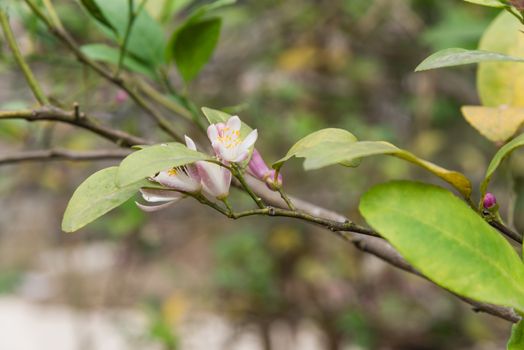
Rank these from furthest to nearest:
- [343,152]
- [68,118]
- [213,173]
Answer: [68,118] < [213,173] < [343,152]

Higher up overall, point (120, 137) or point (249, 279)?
point (120, 137)

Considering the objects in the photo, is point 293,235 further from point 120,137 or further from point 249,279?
point 120,137

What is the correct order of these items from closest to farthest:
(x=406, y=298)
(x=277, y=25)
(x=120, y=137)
A: (x=120, y=137) → (x=277, y=25) → (x=406, y=298)

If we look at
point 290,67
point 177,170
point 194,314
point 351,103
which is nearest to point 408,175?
point 351,103

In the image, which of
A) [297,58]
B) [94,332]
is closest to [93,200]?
[297,58]

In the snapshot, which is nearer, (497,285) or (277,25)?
(497,285)

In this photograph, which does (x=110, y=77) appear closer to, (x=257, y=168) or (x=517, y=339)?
(x=257, y=168)
